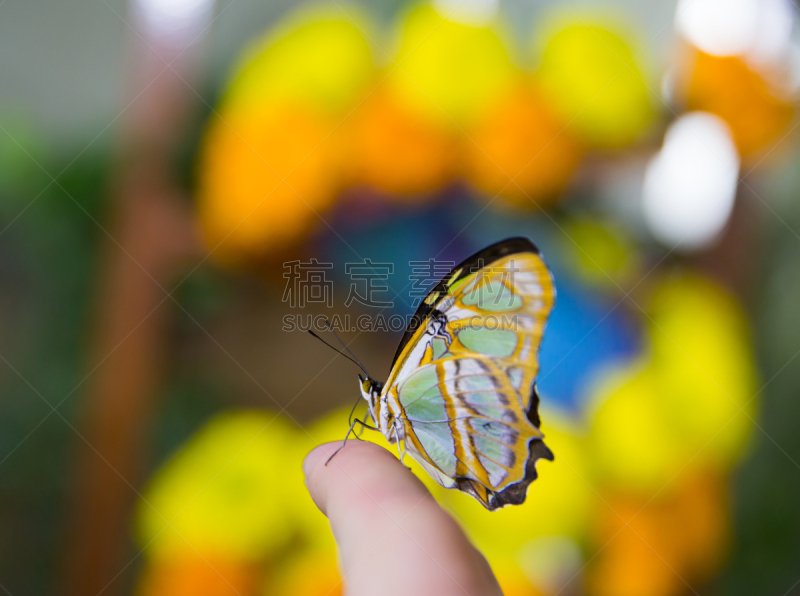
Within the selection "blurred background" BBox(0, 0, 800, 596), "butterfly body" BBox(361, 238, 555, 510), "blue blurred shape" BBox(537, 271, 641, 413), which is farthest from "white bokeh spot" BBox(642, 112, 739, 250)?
"butterfly body" BBox(361, 238, 555, 510)

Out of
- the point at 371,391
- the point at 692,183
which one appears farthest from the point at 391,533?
the point at 692,183

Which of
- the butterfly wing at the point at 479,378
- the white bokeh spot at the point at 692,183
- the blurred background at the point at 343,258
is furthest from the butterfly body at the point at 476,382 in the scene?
the white bokeh spot at the point at 692,183

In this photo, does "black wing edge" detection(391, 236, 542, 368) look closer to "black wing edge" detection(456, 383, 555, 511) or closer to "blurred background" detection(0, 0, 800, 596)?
"black wing edge" detection(456, 383, 555, 511)

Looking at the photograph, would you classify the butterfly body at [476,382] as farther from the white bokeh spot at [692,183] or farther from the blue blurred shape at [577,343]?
the white bokeh spot at [692,183]

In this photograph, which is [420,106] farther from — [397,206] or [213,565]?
[213,565]

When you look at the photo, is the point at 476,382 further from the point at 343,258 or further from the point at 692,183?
the point at 692,183

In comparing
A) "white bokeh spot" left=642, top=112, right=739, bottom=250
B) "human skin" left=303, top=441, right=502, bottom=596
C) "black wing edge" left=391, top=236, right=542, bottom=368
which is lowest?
"human skin" left=303, top=441, right=502, bottom=596

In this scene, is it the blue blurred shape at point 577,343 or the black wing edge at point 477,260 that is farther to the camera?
the blue blurred shape at point 577,343
